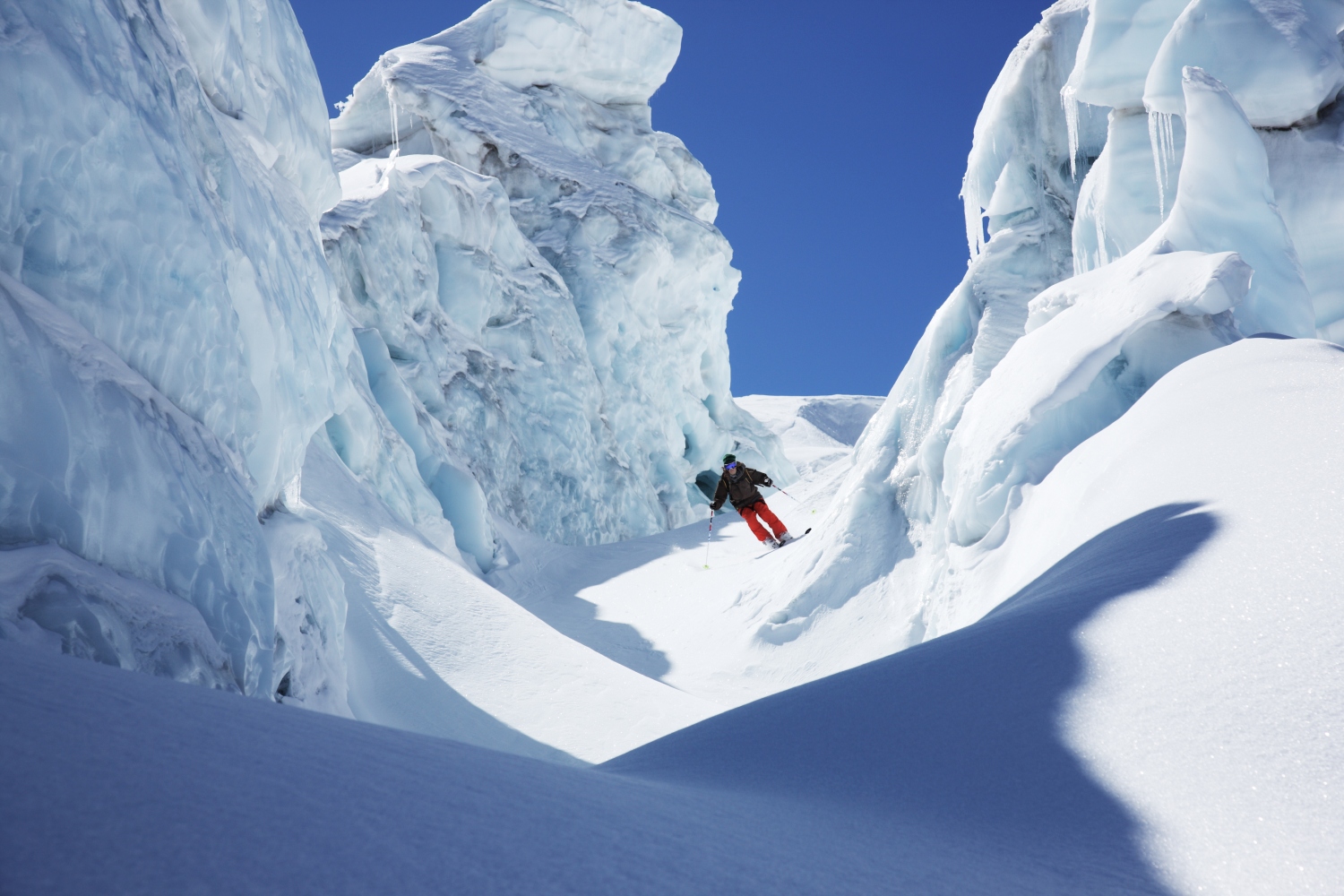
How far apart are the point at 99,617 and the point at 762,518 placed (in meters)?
9.71

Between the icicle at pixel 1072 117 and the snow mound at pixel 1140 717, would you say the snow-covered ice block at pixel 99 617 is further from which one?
the icicle at pixel 1072 117

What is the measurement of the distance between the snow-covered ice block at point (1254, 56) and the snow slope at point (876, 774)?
6708 millimetres

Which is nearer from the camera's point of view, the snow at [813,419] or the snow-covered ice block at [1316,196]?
the snow-covered ice block at [1316,196]

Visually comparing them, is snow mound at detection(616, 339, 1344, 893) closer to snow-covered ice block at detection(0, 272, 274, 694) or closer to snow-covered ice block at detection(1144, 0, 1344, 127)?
snow-covered ice block at detection(0, 272, 274, 694)

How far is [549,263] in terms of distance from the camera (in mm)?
18109

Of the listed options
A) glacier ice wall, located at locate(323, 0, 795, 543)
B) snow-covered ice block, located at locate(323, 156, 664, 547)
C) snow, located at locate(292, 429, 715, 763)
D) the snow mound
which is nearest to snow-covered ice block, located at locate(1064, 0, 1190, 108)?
the snow mound

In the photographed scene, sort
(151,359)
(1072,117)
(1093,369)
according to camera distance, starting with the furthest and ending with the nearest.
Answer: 1. (1072,117)
2. (1093,369)
3. (151,359)

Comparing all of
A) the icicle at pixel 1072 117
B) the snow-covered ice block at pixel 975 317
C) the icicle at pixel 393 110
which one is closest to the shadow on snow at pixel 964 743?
the snow-covered ice block at pixel 975 317

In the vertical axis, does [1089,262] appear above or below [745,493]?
above

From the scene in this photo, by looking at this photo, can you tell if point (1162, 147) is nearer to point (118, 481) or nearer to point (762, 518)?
point (762, 518)

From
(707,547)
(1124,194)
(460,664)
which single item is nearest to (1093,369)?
(1124,194)

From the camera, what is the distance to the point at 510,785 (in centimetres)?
155

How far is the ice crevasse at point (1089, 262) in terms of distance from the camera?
6.51m

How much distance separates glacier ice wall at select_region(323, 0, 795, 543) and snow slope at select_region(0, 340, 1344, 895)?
10.5m
